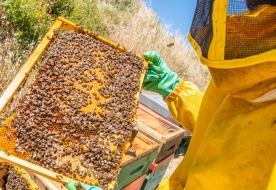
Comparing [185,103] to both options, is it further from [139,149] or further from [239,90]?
[239,90]

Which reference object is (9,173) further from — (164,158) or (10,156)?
(164,158)

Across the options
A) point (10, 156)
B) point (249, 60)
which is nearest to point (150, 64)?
point (10, 156)

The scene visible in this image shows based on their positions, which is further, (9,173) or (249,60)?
(9,173)

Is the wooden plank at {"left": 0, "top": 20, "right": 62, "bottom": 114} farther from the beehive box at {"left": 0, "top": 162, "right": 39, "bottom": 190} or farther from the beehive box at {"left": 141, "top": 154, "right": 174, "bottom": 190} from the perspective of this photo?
the beehive box at {"left": 141, "top": 154, "right": 174, "bottom": 190}

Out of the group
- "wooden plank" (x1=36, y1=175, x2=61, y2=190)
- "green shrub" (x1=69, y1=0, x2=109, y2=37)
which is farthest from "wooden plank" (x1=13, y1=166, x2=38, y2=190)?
"green shrub" (x1=69, y1=0, x2=109, y2=37)

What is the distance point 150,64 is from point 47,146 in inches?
72.6

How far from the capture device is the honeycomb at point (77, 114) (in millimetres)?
2516

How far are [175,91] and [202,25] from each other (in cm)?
142

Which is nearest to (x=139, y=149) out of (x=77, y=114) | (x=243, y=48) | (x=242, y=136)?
(x=77, y=114)

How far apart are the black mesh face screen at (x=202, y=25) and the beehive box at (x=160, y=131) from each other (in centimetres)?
239

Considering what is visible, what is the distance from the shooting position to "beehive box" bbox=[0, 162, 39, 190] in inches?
125

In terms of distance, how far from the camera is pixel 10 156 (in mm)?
2303

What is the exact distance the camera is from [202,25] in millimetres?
1954

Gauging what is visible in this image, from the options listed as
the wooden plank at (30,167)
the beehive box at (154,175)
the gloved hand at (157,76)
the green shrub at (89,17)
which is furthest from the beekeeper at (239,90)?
the green shrub at (89,17)
